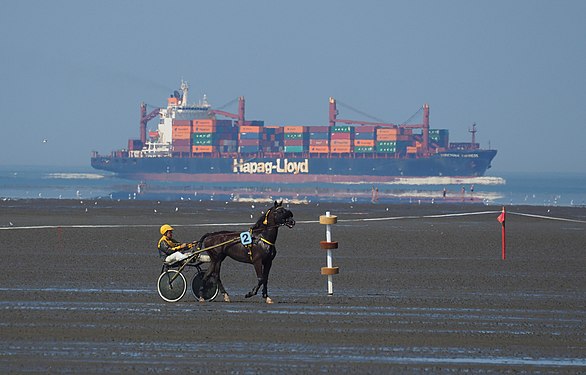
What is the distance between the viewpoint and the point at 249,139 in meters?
137

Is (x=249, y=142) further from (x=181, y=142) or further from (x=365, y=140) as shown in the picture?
(x=365, y=140)

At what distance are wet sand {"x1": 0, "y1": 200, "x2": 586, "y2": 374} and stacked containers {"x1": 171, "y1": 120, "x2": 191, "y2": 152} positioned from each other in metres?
111

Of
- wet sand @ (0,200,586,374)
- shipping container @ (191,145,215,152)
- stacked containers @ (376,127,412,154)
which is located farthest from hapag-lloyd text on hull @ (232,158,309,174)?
wet sand @ (0,200,586,374)

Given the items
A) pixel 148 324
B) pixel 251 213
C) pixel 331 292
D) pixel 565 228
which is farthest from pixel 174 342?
pixel 251 213

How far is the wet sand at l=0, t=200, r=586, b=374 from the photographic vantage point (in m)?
9.55

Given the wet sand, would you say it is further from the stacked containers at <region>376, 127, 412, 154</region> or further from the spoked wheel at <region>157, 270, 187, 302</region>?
the stacked containers at <region>376, 127, 412, 154</region>

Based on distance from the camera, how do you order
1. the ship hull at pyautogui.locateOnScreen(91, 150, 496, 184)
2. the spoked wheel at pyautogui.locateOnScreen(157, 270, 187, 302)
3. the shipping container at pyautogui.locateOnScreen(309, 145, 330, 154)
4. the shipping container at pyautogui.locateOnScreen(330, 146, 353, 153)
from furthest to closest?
the shipping container at pyautogui.locateOnScreen(309, 145, 330, 154) → the shipping container at pyautogui.locateOnScreen(330, 146, 353, 153) → the ship hull at pyautogui.locateOnScreen(91, 150, 496, 184) → the spoked wheel at pyautogui.locateOnScreen(157, 270, 187, 302)

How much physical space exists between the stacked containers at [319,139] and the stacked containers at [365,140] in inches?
133

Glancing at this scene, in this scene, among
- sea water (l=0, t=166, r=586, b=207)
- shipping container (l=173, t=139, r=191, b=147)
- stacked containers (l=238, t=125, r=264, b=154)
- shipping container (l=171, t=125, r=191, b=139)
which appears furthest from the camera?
shipping container (l=171, t=125, r=191, b=139)

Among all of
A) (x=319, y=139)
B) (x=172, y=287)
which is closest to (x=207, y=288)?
(x=172, y=287)

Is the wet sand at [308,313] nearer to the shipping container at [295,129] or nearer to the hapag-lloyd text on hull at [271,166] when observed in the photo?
the hapag-lloyd text on hull at [271,166]

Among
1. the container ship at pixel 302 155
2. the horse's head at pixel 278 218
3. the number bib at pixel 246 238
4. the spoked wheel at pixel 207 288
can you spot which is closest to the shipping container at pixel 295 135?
the container ship at pixel 302 155

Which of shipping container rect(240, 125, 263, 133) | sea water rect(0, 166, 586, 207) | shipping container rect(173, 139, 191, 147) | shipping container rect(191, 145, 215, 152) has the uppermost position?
shipping container rect(240, 125, 263, 133)

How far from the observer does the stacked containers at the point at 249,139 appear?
136 m
